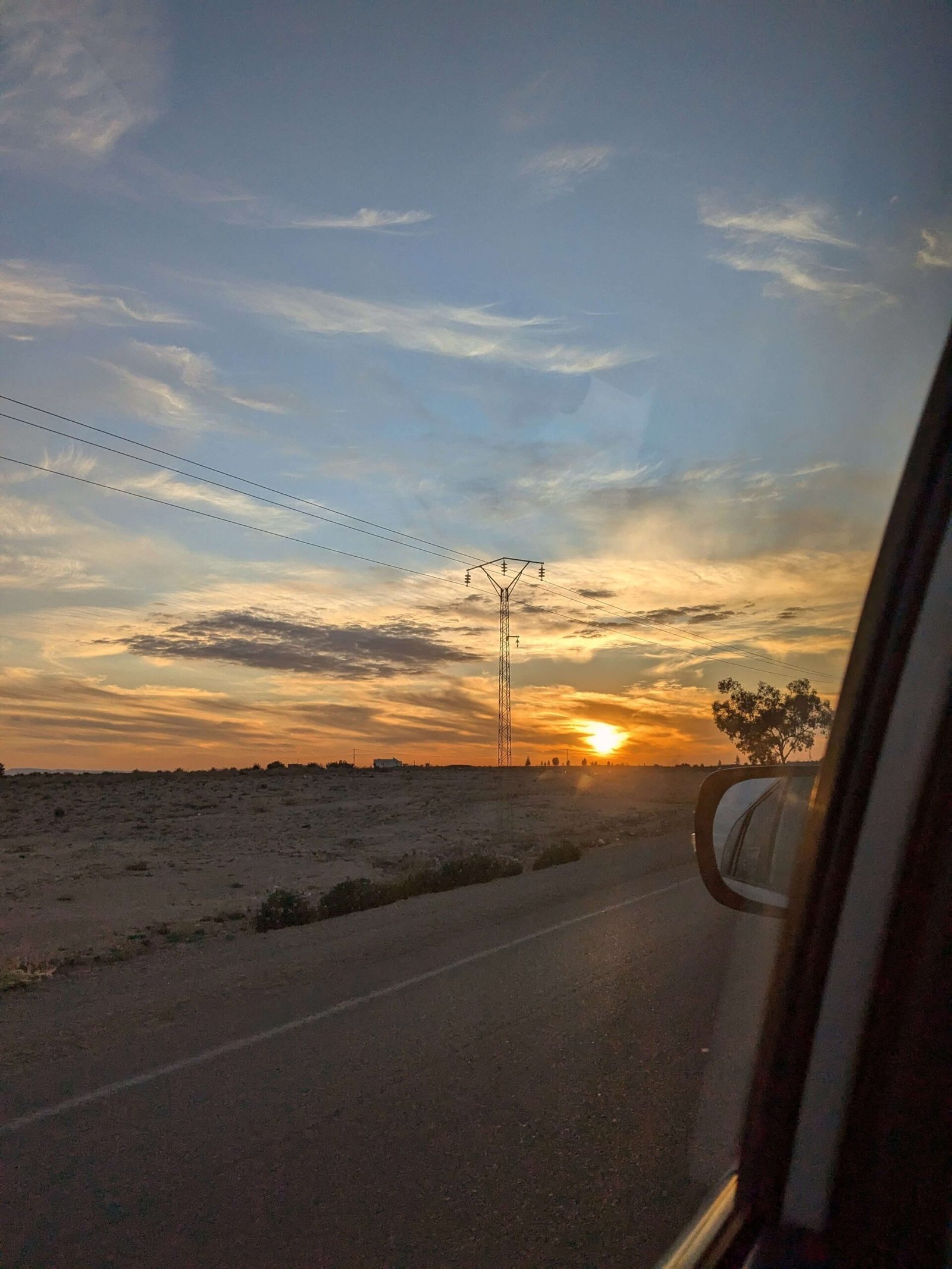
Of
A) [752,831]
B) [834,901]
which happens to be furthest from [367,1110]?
[834,901]

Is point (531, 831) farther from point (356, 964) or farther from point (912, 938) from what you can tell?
point (912, 938)

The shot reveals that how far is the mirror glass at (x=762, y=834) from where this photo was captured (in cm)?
241

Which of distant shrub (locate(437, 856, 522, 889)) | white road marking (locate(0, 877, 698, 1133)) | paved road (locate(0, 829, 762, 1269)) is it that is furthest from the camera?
distant shrub (locate(437, 856, 522, 889))

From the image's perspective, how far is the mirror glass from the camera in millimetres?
2410

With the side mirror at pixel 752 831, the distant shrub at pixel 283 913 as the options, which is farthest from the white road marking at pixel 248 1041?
the side mirror at pixel 752 831

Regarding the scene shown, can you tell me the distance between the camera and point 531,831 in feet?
109

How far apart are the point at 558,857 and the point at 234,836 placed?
17560mm

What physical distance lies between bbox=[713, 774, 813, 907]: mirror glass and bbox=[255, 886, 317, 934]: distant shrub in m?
11.6

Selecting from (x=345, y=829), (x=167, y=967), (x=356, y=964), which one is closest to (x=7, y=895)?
(x=167, y=967)

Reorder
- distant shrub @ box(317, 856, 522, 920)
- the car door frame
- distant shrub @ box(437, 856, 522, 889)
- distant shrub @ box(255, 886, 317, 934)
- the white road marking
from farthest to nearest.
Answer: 1. distant shrub @ box(437, 856, 522, 889)
2. distant shrub @ box(317, 856, 522, 920)
3. distant shrub @ box(255, 886, 317, 934)
4. the white road marking
5. the car door frame

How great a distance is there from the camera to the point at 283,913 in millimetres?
13867

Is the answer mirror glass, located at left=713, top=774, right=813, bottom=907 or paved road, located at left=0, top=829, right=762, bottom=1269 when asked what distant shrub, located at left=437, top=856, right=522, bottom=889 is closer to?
paved road, located at left=0, top=829, right=762, bottom=1269

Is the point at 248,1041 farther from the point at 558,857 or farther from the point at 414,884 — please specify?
the point at 558,857

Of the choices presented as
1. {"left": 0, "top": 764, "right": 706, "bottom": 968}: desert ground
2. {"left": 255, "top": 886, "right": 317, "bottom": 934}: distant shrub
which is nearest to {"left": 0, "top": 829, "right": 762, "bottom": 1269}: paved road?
{"left": 255, "top": 886, "right": 317, "bottom": 934}: distant shrub
